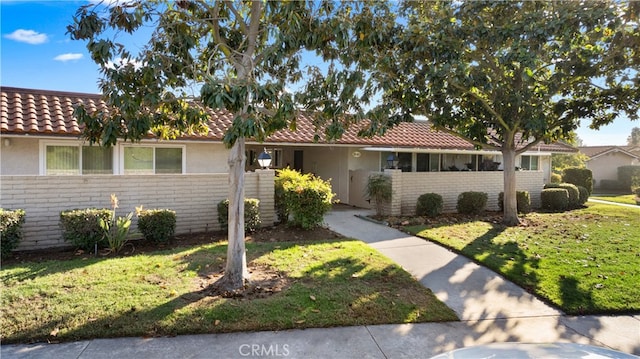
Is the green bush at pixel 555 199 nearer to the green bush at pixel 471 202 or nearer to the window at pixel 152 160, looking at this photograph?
the green bush at pixel 471 202

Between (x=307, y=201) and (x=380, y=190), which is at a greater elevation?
(x=380, y=190)

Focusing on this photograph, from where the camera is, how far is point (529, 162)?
19.7 meters

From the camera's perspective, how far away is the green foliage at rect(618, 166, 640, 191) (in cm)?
3091

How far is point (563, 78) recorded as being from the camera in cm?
1016

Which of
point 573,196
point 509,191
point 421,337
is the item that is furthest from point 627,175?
point 421,337

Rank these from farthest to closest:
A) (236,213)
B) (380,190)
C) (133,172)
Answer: (380,190) < (133,172) < (236,213)

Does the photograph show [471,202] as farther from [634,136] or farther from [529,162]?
[634,136]

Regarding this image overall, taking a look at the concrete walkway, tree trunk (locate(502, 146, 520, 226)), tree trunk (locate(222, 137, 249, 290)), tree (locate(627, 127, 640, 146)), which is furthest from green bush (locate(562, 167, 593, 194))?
tree (locate(627, 127, 640, 146))

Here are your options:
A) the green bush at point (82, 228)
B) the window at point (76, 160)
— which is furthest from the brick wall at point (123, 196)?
the window at point (76, 160)

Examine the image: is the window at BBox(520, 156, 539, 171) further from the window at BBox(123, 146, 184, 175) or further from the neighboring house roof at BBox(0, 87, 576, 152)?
the window at BBox(123, 146, 184, 175)

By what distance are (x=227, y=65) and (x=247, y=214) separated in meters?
4.07

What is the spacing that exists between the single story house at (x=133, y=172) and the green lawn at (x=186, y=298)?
6.53 feet

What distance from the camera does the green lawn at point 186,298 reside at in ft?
14.8

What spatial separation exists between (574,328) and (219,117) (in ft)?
37.5
